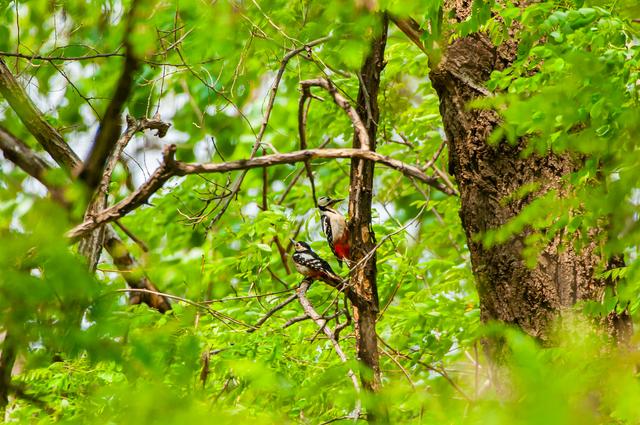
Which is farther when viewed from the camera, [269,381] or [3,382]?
[269,381]

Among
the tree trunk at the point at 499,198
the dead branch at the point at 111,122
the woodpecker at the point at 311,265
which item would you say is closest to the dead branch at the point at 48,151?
the dead branch at the point at 111,122

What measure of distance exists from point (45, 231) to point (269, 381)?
1.77 feet

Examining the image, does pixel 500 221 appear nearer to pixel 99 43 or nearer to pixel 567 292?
pixel 567 292

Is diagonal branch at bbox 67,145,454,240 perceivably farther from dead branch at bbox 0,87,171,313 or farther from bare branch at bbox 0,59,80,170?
bare branch at bbox 0,59,80,170

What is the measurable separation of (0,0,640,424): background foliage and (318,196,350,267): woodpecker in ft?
0.36

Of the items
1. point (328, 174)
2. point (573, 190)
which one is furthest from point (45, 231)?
point (328, 174)

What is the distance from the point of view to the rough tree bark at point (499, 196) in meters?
3.28

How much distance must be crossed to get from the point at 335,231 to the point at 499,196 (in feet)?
7.39

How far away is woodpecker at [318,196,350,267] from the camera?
521 centimetres

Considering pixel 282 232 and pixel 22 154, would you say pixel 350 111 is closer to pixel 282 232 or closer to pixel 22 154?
pixel 282 232

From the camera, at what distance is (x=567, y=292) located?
3260 mm

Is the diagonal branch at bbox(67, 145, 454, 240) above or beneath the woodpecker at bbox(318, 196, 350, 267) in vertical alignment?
beneath

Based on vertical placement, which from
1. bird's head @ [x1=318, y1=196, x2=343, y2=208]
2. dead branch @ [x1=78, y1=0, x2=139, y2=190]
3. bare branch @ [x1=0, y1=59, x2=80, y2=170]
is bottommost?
dead branch @ [x1=78, y1=0, x2=139, y2=190]

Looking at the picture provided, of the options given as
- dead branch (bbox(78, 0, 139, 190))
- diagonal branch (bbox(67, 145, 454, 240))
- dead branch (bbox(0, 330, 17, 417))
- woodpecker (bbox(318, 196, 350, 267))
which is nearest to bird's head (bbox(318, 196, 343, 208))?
woodpecker (bbox(318, 196, 350, 267))
